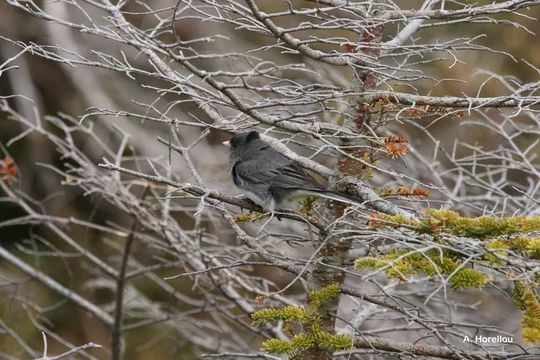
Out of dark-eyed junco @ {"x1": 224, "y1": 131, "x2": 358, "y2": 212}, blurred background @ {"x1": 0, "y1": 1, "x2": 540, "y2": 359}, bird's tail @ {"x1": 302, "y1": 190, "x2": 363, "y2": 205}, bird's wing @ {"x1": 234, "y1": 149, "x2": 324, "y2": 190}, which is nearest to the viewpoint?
bird's tail @ {"x1": 302, "y1": 190, "x2": 363, "y2": 205}

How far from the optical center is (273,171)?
4.52 meters

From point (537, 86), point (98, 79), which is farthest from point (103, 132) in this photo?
point (537, 86)

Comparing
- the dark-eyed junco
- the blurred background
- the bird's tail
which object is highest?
the bird's tail

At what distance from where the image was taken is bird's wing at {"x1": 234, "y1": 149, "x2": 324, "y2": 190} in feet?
13.9

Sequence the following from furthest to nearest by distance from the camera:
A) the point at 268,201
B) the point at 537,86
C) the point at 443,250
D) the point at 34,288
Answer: the point at 34,288, the point at 268,201, the point at 537,86, the point at 443,250

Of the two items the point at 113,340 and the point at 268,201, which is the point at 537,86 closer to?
the point at 268,201

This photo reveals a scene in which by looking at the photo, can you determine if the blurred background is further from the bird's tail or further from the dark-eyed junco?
the bird's tail

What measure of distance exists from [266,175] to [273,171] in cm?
6

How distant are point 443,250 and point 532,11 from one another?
280 inches

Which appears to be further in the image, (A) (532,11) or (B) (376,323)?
(A) (532,11)

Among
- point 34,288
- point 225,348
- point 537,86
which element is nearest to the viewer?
point 537,86

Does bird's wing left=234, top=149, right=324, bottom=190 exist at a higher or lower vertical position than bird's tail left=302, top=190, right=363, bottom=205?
lower

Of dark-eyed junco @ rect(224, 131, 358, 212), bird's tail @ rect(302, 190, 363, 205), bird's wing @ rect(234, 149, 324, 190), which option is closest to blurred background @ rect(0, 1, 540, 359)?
dark-eyed junco @ rect(224, 131, 358, 212)

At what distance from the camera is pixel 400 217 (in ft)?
8.61
